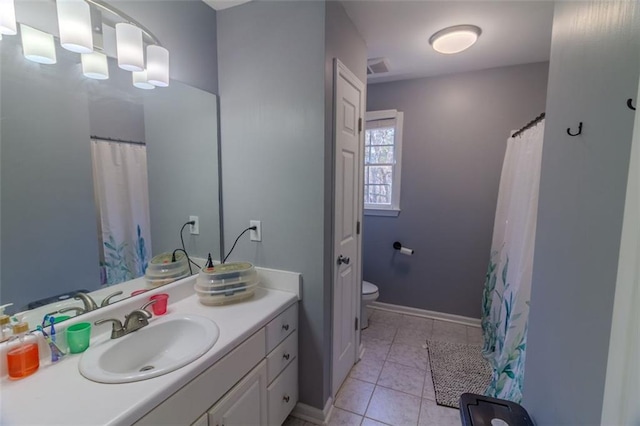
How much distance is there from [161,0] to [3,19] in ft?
2.38

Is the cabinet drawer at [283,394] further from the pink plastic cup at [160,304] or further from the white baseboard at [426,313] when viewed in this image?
the white baseboard at [426,313]

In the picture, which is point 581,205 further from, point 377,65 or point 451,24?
point 377,65

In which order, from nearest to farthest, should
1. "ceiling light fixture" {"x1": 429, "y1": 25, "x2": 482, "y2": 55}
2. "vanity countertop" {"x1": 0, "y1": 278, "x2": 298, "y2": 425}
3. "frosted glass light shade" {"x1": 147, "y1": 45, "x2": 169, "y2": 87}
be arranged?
1. "vanity countertop" {"x1": 0, "y1": 278, "x2": 298, "y2": 425}
2. "frosted glass light shade" {"x1": 147, "y1": 45, "x2": 169, "y2": 87}
3. "ceiling light fixture" {"x1": 429, "y1": 25, "x2": 482, "y2": 55}

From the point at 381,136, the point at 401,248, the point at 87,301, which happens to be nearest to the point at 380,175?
the point at 381,136

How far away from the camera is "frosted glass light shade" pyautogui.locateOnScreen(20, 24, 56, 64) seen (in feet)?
3.20

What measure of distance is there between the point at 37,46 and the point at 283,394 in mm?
1834

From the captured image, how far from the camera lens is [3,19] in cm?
89

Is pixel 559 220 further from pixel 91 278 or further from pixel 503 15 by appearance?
pixel 91 278

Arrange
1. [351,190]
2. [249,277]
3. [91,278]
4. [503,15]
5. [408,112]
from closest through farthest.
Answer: [91,278] < [249,277] < [503,15] < [351,190] < [408,112]

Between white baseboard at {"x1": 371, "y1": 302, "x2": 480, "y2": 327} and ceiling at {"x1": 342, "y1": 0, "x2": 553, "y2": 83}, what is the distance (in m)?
2.35

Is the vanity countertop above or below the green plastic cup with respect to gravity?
below

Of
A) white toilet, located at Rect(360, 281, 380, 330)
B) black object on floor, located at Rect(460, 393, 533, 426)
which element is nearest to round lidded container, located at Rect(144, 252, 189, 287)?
black object on floor, located at Rect(460, 393, 533, 426)

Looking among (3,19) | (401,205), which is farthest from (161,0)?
(401,205)

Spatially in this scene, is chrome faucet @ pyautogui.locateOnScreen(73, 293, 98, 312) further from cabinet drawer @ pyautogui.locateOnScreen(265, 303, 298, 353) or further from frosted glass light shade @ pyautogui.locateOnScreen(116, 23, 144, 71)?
frosted glass light shade @ pyautogui.locateOnScreen(116, 23, 144, 71)
